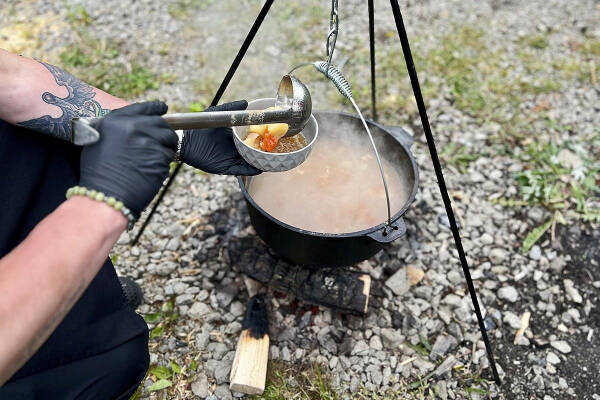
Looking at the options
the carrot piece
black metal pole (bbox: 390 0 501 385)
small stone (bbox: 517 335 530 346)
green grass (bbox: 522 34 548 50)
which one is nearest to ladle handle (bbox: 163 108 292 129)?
the carrot piece

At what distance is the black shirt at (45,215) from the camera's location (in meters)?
1.59

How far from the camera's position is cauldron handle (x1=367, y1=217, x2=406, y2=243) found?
188 cm

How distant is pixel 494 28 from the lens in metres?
4.28

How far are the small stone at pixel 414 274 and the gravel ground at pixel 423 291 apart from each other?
0.01 m

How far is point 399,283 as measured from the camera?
8.64 ft

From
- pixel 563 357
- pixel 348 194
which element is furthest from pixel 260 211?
pixel 563 357

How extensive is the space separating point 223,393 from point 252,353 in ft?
0.73

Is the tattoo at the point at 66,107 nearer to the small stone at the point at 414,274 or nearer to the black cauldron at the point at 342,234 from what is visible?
the black cauldron at the point at 342,234

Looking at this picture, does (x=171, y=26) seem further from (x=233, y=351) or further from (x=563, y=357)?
(x=563, y=357)

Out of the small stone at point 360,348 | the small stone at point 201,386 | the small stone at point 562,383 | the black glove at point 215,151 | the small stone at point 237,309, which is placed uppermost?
the black glove at point 215,151

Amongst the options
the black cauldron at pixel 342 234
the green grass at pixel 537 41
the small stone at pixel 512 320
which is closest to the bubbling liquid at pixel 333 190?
the black cauldron at pixel 342 234

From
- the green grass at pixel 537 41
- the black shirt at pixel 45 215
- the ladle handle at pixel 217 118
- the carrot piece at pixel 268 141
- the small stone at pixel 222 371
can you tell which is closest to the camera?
the ladle handle at pixel 217 118

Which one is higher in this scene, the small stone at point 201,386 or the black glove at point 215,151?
the black glove at point 215,151

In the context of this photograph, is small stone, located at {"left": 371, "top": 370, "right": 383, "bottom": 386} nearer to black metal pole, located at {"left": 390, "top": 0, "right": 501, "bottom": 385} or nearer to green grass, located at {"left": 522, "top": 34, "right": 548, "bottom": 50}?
black metal pole, located at {"left": 390, "top": 0, "right": 501, "bottom": 385}
